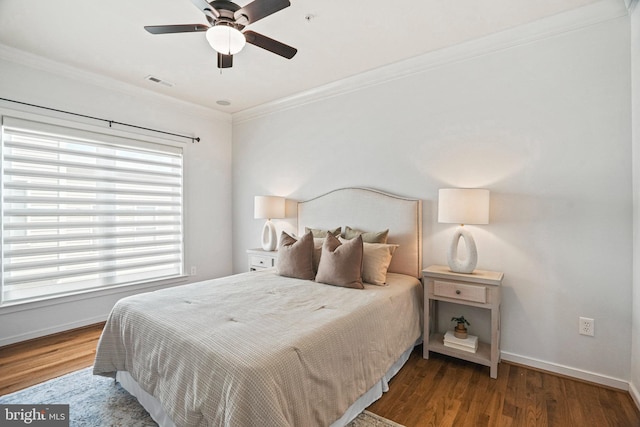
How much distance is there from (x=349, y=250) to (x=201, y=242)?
106 inches

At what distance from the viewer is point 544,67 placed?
2404 millimetres

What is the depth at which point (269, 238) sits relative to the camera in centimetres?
395

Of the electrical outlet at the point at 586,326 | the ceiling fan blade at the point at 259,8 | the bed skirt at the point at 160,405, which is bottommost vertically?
the bed skirt at the point at 160,405

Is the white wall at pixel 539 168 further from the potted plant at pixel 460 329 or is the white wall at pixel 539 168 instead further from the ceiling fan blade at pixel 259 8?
the ceiling fan blade at pixel 259 8

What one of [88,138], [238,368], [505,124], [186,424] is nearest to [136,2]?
[88,138]

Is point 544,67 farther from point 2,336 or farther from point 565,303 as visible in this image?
point 2,336

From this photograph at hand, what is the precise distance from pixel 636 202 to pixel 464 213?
1.05 metres

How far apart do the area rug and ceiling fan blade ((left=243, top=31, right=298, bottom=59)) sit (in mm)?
2456

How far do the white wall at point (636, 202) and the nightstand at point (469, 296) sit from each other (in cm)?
78

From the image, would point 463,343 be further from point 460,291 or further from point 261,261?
point 261,261

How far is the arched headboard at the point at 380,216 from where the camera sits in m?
2.93

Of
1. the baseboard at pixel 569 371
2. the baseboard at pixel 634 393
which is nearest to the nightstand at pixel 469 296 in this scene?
the baseboard at pixel 569 371

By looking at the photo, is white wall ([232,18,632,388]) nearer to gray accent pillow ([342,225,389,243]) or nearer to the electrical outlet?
the electrical outlet

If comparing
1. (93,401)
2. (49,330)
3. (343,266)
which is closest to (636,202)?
(343,266)
